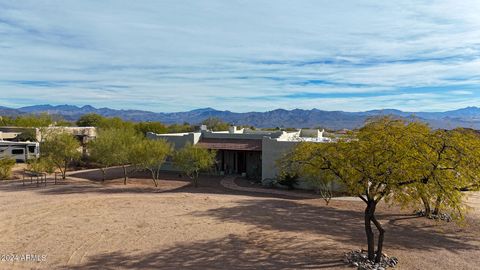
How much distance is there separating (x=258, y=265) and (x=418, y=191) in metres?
6.10

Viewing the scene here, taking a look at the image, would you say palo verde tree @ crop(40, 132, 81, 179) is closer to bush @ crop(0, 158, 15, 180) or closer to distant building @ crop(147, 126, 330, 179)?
bush @ crop(0, 158, 15, 180)

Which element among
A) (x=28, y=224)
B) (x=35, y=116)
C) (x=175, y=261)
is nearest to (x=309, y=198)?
(x=175, y=261)

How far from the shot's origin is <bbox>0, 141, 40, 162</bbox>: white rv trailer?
4219 centimetres

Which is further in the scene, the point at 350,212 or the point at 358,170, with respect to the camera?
the point at 350,212

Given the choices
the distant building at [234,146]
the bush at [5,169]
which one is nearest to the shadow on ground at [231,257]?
the distant building at [234,146]

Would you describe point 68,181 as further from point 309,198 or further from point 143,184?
point 309,198

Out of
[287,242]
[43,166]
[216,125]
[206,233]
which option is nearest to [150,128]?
[216,125]

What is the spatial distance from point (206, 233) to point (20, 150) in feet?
114

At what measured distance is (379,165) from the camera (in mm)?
13117

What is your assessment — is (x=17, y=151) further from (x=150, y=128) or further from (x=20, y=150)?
(x=150, y=128)

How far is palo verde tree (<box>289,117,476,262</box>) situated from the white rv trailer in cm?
3795

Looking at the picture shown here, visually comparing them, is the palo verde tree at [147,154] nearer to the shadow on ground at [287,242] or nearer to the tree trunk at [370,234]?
the shadow on ground at [287,242]

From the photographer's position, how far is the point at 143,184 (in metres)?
32.8

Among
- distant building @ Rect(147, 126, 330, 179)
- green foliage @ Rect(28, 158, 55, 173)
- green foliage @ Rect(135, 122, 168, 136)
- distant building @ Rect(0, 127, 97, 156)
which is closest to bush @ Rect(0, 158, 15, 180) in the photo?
green foliage @ Rect(28, 158, 55, 173)
